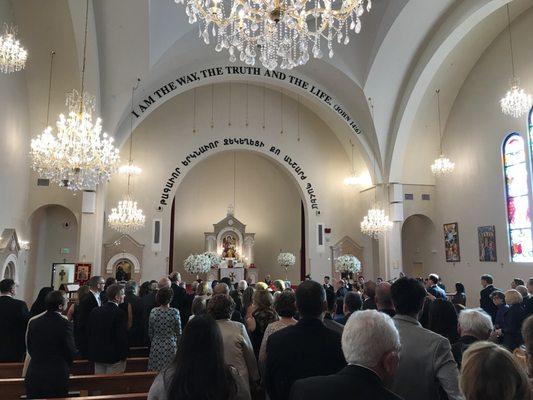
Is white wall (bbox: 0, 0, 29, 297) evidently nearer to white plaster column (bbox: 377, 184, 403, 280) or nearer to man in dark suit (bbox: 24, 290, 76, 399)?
man in dark suit (bbox: 24, 290, 76, 399)

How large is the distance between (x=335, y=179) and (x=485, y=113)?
5684 millimetres

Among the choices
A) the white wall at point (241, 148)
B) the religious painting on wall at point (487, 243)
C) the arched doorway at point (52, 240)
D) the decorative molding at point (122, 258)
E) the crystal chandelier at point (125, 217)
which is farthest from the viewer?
the white wall at point (241, 148)

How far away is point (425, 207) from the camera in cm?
1598

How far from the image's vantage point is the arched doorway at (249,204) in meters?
17.9

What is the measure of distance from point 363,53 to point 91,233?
9649 mm

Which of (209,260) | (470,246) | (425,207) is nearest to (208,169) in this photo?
(209,260)

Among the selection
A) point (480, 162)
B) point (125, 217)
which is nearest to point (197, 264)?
point (125, 217)

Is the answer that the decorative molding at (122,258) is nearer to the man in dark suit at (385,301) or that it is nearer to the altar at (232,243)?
the altar at (232,243)

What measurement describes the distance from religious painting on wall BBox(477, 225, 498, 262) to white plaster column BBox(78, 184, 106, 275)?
11.4 meters

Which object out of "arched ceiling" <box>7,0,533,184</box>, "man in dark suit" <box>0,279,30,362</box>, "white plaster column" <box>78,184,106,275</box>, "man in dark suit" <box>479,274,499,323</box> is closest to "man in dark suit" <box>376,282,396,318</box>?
"man in dark suit" <box>0,279,30,362</box>

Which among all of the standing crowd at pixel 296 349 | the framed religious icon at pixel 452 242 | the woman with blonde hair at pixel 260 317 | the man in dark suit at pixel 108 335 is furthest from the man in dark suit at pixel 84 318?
the framed religious icon at pixel 452 242

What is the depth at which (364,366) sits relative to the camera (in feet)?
Answer: 5.70

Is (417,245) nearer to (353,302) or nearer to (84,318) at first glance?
(353,302)

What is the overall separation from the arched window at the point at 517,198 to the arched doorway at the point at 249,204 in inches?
291
